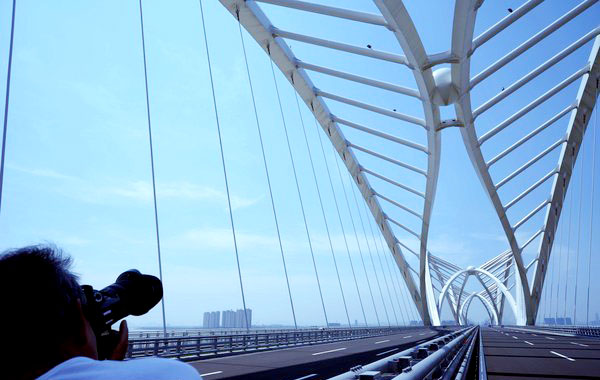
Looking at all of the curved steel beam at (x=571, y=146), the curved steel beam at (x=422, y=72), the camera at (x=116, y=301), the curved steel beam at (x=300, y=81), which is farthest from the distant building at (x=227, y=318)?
the camera at (x=116, y=301)

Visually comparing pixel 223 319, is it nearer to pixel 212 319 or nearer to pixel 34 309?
pixel 212 319

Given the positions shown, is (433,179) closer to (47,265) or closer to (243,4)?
(243,4)

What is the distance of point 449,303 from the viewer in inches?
2766

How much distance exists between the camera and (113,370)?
94 cm

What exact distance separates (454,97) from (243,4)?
971 centimetres

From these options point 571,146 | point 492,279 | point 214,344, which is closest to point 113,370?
point 214,344

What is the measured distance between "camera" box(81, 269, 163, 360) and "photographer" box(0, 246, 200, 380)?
2cm

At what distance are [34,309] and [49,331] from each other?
2.4 inches

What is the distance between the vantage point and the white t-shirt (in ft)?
3.04

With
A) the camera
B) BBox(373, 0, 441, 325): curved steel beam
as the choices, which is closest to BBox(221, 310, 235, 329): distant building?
BBox(373, 0, 441, 325): curved steel beam

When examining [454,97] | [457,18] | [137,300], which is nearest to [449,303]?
[454,97]

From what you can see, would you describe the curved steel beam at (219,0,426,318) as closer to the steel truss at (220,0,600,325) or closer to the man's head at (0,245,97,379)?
the steel truss at (220,0,600,325)

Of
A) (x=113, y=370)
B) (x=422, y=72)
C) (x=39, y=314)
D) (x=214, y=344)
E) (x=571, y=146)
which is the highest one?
(x=422, y=72)

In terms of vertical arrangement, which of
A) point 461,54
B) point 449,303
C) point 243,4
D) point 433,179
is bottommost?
point 449,303
